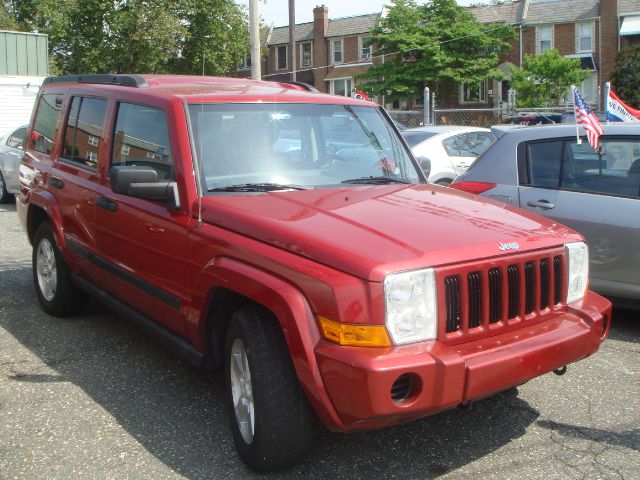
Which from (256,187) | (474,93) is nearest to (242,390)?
(256,187)

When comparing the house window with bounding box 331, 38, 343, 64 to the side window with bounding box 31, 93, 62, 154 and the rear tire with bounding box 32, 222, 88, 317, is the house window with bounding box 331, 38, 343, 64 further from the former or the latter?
the rear tire with bounding box 32, 222, 88, 317

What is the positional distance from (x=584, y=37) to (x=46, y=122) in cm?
Result: 3919

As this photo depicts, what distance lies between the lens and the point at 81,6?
37406mm

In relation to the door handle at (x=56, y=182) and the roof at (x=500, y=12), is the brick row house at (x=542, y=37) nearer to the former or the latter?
the roof at (x=500, y=12)

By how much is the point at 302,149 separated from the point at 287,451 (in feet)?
6.01

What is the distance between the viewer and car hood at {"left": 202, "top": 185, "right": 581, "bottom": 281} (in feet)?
10.2

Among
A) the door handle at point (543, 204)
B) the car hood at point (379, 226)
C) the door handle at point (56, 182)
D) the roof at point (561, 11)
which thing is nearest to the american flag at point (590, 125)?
the door handle at point (543, 204)

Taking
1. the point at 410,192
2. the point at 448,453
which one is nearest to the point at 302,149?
the point at 410,192

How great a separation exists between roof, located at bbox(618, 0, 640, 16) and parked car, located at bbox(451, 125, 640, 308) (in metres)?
36.8

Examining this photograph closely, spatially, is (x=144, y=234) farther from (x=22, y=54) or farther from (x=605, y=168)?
(x=22, y=54)

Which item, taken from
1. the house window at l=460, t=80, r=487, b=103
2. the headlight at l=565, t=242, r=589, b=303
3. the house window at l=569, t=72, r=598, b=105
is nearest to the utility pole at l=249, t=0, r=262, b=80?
the headlight at l=565, t=242, r=589, b=303

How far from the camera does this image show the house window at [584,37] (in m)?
39.8

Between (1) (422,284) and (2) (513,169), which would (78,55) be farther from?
(1) (422,284)

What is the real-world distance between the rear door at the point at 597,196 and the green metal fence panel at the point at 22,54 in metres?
20.7
